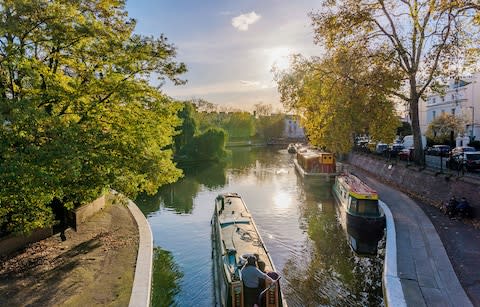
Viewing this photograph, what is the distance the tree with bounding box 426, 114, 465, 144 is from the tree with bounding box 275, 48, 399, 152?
75.7 ft

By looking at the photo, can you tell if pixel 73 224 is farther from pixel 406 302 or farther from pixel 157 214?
pixel 406 302

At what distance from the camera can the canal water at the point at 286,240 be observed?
1388cm

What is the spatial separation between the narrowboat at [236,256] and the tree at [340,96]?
13.8m

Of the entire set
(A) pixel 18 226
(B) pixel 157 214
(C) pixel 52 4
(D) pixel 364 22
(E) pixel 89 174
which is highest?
(D) pixel 364 22

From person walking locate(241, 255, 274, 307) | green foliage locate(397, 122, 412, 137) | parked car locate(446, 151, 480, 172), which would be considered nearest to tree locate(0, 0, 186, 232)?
person walking locate(241, 255, 274, 307)

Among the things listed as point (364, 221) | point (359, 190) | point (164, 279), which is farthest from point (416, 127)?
point (164, 279)

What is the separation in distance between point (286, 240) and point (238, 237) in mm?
6388

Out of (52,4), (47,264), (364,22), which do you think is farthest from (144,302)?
(364,22)

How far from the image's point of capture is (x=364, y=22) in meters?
27.0

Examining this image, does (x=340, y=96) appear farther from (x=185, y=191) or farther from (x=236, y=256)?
(x=236, y=256)

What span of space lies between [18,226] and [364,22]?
2573 cm

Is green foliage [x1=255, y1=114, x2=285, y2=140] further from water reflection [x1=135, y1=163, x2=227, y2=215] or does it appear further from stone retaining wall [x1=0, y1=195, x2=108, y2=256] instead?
stone retaining wall [x1=0, y1=195, x2=108, y2=256]

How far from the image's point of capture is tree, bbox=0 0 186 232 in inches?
436

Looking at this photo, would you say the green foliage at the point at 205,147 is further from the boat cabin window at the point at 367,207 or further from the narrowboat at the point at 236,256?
the boat cabin window at the point at 367,207
